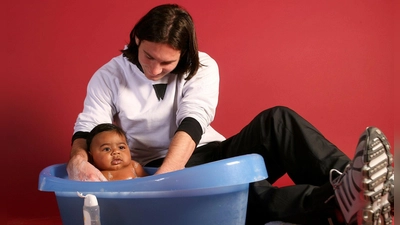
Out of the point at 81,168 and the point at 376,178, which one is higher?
the point at 376,178

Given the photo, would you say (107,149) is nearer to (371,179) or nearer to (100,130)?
(100,130)

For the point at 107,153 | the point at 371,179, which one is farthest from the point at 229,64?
the point at 371,179

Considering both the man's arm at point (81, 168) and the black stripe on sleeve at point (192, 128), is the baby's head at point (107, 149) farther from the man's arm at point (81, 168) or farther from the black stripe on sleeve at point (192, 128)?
the black stripe on sleeve at point (192, 128)

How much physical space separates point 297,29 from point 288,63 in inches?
5.9

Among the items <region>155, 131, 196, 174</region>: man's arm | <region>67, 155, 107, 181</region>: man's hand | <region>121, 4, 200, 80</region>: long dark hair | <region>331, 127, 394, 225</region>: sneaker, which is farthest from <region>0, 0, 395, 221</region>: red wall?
<region>331, 127, 394, 225</region>: sneaker

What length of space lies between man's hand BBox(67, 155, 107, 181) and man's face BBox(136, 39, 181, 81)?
328mm

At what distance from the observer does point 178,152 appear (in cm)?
146

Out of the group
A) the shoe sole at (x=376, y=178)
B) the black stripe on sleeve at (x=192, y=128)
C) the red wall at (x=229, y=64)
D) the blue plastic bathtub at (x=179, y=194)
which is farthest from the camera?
the red wall at (x=229, y=64)

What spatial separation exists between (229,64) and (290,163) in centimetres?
77

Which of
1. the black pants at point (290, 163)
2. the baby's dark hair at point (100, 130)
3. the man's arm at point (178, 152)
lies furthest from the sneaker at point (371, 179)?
the baby's dark hair at point (100, 130)

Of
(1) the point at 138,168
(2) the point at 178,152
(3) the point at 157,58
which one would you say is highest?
(3) the point at 157,58

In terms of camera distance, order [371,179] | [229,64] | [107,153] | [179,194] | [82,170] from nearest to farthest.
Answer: [371,179] → [179,194] → [82,170] → [107,153] → [229,64]

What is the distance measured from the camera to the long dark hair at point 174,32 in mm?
1521

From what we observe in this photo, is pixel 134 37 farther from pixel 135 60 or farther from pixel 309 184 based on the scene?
pixel 309 184
